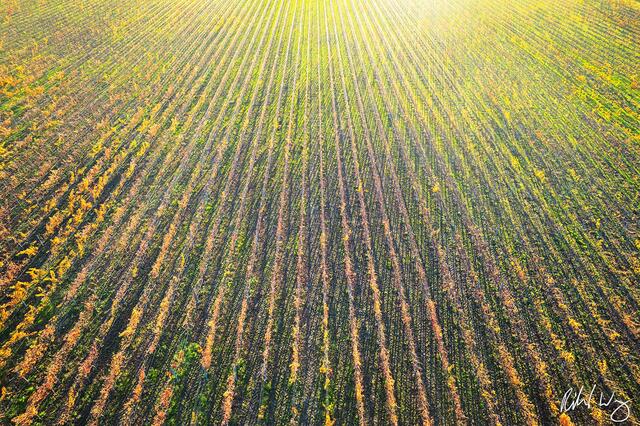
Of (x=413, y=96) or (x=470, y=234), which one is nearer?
(x=470, y=234)

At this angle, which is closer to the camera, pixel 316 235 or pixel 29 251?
pixel 29 251

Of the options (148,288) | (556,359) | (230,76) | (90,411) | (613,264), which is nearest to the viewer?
(90,411)

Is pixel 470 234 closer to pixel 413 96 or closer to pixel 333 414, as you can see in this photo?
pixel 333 414

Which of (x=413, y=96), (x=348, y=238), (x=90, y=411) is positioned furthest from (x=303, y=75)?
(x=90, y=411)

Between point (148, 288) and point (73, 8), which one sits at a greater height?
point (73, 8)

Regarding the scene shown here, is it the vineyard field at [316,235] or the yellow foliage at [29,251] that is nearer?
the vineyard field at [316,235]

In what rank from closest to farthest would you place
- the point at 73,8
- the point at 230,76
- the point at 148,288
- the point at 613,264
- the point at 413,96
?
the point at 148,288 → the point at 613,264 → the point at 413,96 → the point at 230,76 → the point at 73,8

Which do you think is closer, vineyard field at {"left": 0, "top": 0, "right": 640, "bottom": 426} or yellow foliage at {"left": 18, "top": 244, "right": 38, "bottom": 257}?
vineyard field at {"left": 0, "top": 0, "right": 640, "bottom": 426}

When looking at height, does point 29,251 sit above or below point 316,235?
above
